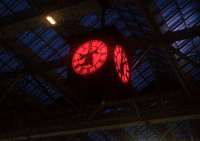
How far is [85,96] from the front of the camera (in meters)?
5.52

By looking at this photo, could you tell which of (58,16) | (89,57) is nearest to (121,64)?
(89,57)

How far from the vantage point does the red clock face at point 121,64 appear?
590 cm

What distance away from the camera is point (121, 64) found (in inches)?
243

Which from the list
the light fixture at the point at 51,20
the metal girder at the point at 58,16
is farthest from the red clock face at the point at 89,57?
the light fixture at the point at 51,20

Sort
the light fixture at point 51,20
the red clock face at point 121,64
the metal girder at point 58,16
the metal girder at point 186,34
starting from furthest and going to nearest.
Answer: the metal girder at point 186,34 → the light fixture at point 51,20 → the metal girder at point 58,16 → the red clock face at point 121,64

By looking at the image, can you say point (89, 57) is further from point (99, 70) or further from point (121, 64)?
point (121, 64)

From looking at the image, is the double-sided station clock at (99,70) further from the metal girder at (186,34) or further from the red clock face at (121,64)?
the metal girder at (186,34)

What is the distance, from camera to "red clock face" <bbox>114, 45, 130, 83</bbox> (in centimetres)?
590

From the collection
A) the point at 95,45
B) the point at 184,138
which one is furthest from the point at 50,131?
the point at 184,138

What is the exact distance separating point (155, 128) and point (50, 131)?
446 inches

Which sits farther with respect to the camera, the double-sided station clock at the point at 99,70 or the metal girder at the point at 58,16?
the metal girder at the point at 58,16

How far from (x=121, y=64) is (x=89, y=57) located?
56cm

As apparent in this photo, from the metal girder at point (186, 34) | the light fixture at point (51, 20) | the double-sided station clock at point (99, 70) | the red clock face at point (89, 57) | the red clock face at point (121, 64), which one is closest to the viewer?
the double-sided station clock at point (99, 70)

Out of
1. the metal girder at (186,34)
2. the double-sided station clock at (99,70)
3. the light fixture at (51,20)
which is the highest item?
the metal girder at (186,34)
